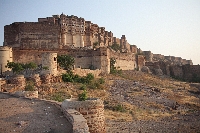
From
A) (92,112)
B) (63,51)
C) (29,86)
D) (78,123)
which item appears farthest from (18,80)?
(78,123)

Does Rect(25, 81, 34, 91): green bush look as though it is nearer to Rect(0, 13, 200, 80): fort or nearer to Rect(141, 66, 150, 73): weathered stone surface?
Rect(0, 13, 200, 80): fort

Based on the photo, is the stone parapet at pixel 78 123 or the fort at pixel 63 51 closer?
the stone parapet at pixel 78 123

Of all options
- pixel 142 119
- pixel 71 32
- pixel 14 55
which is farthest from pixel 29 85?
pixel 71 32

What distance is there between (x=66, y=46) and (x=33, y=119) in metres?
27.7

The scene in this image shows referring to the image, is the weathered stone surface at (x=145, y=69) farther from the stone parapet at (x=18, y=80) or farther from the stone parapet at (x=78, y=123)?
the stone parapet at (x=78, y=123)

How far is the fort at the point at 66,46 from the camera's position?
29.9 m

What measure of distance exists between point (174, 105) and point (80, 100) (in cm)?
1314

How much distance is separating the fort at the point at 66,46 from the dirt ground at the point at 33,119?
41.5 feet

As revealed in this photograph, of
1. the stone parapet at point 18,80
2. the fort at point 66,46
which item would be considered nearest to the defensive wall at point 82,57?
the fort at point 66,46

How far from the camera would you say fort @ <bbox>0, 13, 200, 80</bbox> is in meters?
29.9

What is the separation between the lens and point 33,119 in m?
7.44

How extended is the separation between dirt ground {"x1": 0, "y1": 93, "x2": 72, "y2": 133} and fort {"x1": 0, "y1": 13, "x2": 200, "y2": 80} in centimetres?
1266

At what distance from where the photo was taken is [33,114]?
8172mm

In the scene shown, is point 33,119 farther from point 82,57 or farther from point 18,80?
point 82,57
